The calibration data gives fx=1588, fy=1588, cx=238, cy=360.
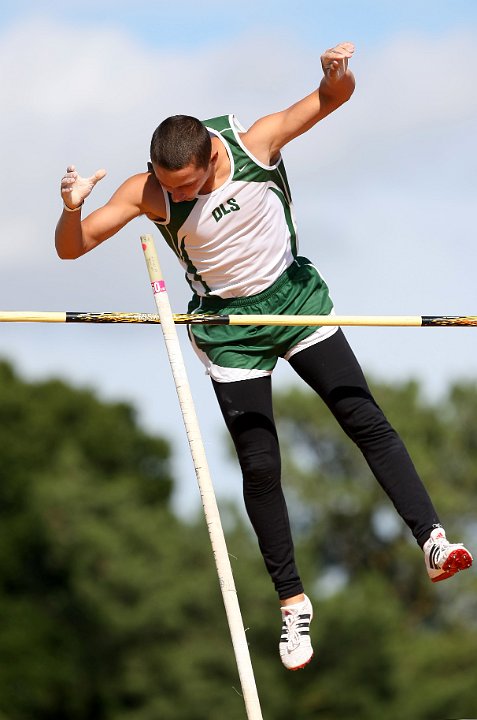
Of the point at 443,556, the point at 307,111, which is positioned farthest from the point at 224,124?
the point at 443,556

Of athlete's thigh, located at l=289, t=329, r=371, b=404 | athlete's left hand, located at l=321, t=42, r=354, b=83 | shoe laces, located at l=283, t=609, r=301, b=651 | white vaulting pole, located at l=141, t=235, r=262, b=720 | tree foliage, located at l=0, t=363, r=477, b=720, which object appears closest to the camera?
white vaulting pole, located at l=141, t=235, r=262, b=720

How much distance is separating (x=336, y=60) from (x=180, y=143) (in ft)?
2.77

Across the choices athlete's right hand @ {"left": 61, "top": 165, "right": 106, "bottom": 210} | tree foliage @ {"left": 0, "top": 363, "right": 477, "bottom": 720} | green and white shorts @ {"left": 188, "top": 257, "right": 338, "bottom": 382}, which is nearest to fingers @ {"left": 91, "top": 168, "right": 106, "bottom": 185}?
athlete's right hand @ {"left": 61, "top": 165, "right": 106, "bottom": 210}

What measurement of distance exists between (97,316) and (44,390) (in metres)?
37.4

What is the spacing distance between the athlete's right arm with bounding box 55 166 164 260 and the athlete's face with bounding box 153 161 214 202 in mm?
142

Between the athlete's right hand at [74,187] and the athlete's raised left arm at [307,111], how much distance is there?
806 mm

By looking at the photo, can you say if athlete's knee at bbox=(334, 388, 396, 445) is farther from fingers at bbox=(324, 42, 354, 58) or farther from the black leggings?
fingers at bbox=(324, 42, 354, 58)

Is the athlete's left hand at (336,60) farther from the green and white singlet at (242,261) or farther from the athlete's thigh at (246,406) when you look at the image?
the athlete's thigh at (246,406)

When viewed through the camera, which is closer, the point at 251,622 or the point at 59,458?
the point at 251,622

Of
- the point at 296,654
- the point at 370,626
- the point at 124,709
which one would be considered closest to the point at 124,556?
the point at 124,709

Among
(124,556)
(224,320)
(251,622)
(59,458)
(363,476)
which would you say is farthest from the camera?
(363,476)

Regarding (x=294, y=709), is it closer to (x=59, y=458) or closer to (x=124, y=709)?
(x=124, y=709)

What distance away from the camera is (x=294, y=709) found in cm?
3928

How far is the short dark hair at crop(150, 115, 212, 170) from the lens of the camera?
7.33m
